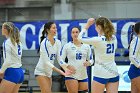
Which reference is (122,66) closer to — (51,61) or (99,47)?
(51,61)

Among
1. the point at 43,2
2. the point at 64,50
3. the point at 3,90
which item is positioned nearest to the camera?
the point at 3,90

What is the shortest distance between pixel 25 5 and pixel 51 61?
10.6 meters

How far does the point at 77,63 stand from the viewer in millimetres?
7172

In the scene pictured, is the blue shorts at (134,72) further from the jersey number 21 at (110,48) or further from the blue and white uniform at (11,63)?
the blue and white uniform at (11,63)

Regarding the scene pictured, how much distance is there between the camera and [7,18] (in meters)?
17.1

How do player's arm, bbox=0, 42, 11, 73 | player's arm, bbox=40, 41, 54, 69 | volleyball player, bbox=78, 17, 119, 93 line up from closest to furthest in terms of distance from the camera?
volleyball player, bbox=78, 17, 119, 93 < player's arm, bbox=0, 42, 11, 73 < player's arm, bbox=40, 41, 54, 69

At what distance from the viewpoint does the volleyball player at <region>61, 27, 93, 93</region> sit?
7094 mm

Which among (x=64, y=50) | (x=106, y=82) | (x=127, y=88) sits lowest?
(x=127, y=88)

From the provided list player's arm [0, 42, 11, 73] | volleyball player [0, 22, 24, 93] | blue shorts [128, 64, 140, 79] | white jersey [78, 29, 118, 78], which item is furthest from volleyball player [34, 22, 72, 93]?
blue shorts [128, 64, 140, 79]

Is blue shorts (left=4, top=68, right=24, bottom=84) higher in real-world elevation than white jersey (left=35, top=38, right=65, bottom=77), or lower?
lower

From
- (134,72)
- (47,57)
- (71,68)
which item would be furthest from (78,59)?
(134,72)

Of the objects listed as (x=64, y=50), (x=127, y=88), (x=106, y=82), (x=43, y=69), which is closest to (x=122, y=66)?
(x=127, y=88)

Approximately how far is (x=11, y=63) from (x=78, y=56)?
164cm

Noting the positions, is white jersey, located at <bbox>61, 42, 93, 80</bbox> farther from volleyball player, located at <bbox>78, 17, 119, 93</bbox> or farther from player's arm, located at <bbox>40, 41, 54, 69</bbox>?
volleyball player, located at <bbox>78, 17, 119, 93</bbox>
